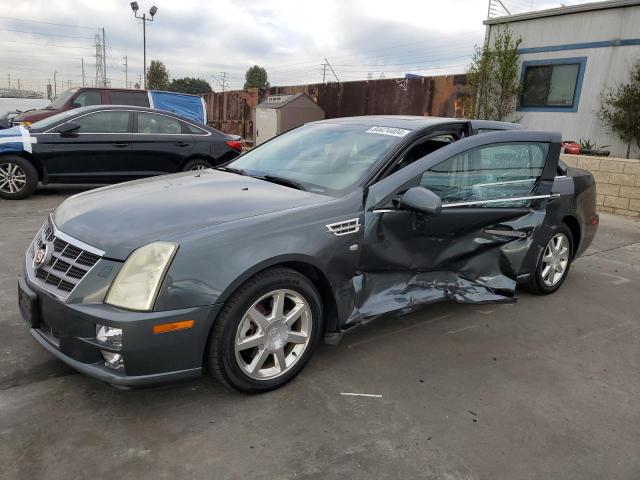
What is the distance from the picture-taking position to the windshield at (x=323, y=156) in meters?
3.29

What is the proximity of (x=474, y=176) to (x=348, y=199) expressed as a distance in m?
1.15

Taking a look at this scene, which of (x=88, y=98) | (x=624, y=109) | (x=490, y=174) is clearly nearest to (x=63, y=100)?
(x=88, y=98)

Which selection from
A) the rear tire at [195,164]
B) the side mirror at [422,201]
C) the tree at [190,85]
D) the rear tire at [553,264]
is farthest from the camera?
the tree at [190,85]

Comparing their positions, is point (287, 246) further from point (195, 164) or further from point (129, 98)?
point (129, 98)

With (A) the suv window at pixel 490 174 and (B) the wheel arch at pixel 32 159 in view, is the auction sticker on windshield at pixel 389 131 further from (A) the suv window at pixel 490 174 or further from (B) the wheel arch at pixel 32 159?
(B) the wheel arch at pixel 32 159

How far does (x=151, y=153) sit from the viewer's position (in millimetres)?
8172

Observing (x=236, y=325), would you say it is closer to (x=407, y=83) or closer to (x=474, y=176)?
(x=474, y=176)

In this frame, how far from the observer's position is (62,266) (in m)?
2.59

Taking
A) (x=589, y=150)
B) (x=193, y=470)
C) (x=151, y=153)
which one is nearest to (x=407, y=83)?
(x=589, y=150)

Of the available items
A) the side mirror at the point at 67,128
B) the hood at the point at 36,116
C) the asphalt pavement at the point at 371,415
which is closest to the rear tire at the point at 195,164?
the side mirror at the point at 67,128

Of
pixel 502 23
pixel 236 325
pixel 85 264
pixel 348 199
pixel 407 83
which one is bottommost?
pixel 236 325

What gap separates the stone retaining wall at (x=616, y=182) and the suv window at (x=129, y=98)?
9233 millimetres

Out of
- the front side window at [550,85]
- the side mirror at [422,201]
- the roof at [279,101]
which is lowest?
the side mirror at [422,201]

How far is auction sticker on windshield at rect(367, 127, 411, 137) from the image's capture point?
3.45 m
